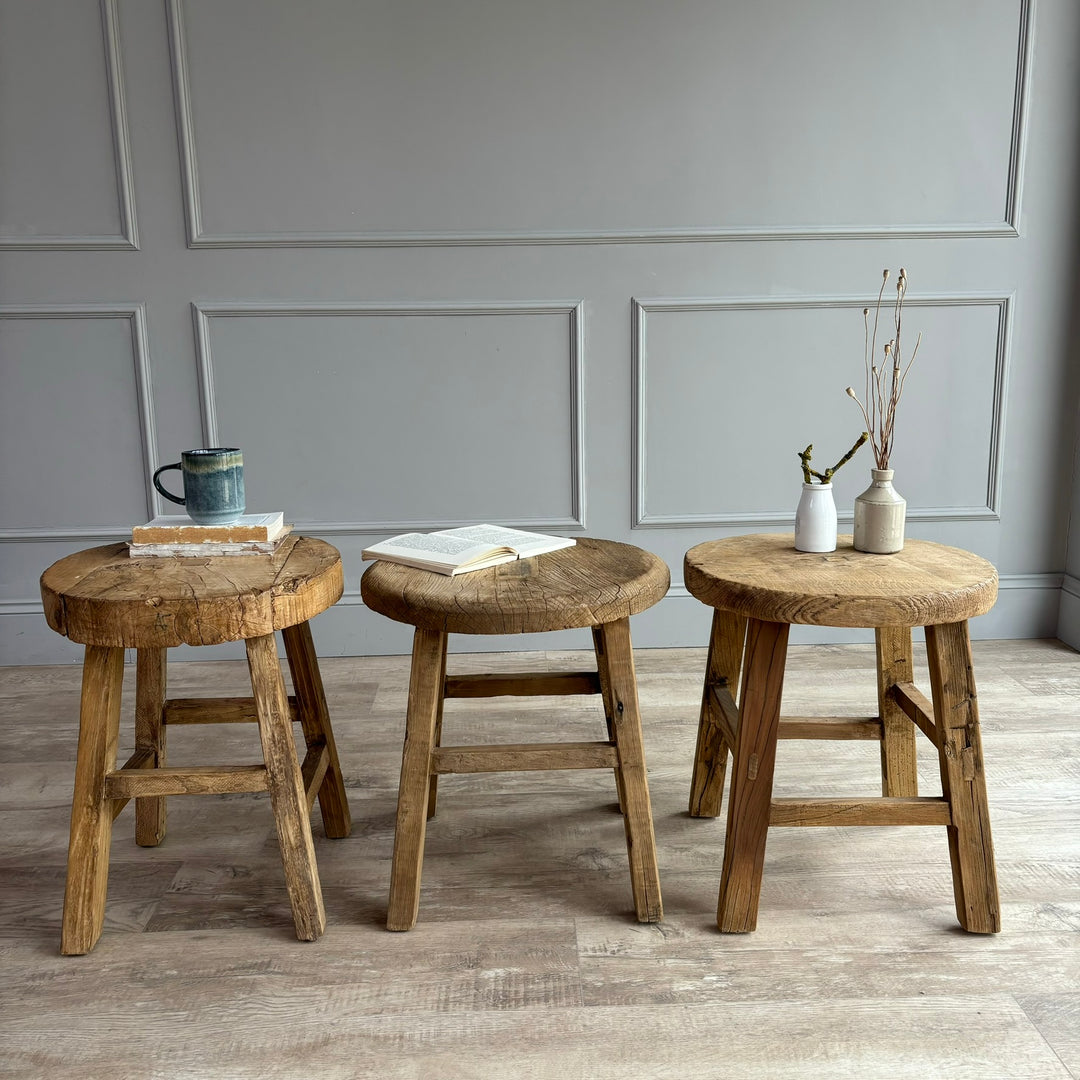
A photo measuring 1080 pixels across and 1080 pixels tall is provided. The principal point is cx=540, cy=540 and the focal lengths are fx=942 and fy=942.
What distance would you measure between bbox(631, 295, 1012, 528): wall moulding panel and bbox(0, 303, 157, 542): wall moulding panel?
1.23 metres

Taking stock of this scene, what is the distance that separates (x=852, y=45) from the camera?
223 cm

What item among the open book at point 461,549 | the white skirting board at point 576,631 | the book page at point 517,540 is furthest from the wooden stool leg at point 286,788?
the white skirting board at point 576,631

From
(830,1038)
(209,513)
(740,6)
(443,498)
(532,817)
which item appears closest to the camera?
(830,1038)

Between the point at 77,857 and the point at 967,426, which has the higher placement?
the point at 967,426

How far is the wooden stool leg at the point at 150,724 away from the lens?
1.46 m

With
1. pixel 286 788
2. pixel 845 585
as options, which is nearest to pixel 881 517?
pixel 845 585

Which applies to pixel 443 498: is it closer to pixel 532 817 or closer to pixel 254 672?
pixel 532 817

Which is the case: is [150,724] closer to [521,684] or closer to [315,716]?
[315,716]

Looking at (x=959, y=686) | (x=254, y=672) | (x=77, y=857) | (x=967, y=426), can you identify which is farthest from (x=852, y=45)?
(x=77, y=857)

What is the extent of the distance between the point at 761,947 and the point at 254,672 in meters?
0.76

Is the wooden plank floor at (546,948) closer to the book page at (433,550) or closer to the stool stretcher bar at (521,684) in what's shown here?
the stool stretcher bar at (521,684)

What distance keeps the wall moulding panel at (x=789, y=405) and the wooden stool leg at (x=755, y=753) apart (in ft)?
3.98

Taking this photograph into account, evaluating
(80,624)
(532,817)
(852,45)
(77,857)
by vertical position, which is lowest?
(532,817)

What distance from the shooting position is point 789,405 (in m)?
2.40
